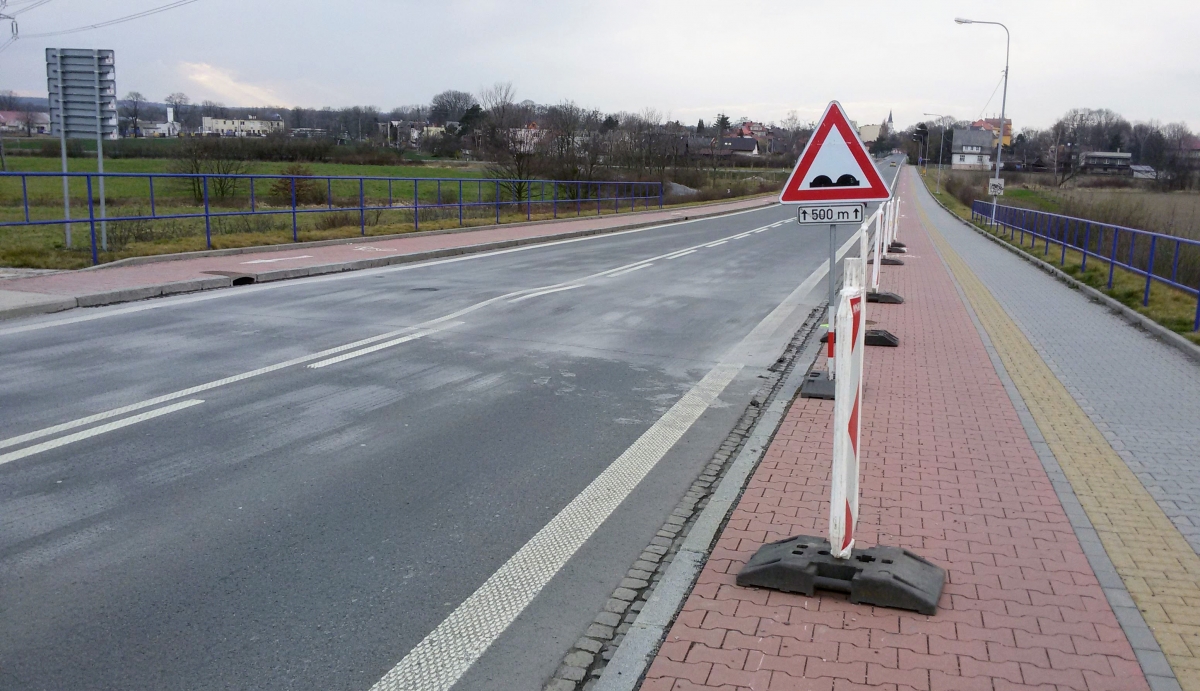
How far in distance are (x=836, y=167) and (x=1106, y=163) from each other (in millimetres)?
138107

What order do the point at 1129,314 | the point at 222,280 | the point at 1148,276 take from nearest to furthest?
the point at 1129,314, the point at 1148,276, the point at 222,280

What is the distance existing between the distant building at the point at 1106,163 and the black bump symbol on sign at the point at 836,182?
124 meters

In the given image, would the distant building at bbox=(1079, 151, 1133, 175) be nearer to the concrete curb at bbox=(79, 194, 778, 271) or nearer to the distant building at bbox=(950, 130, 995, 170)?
the distant building at bbox=(950, 130, 995, 170)

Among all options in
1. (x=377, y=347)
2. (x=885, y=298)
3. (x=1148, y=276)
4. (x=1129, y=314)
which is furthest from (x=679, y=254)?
(x=377, y=347)

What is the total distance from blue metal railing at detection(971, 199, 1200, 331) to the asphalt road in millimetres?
6208

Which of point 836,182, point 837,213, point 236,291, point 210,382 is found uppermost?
point 836,182

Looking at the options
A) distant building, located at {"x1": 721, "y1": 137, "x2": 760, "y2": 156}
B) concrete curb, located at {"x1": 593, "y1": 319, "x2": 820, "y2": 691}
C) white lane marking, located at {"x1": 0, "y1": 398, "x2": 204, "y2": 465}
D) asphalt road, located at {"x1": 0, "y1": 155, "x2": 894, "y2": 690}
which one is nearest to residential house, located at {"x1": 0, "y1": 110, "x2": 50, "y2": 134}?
asphalt road, located at {"x1": 0, "y1": 155, "x2": 894, "y2": 690}

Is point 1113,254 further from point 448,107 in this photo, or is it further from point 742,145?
point 742,145

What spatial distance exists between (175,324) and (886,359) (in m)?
8.02

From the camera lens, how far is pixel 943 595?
4047 mm

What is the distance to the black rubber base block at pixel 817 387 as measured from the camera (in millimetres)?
7711

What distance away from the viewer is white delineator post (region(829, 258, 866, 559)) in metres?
3.97

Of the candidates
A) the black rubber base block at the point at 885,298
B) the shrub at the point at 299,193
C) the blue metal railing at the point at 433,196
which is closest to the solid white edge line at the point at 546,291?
the black rubber base block at the point at 885,298

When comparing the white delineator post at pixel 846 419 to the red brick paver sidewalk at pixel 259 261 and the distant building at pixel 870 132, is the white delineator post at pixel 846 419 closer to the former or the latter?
the distant building at pixel 870 132
